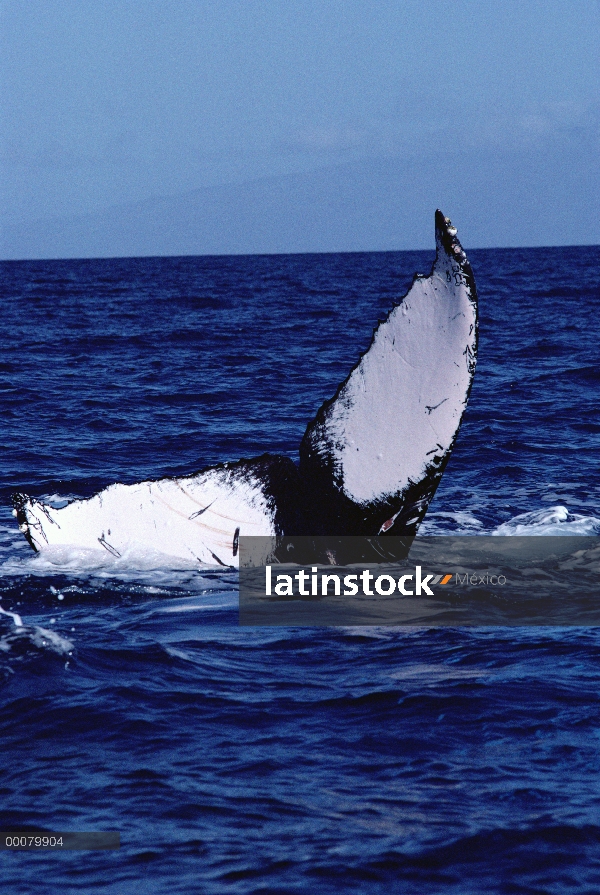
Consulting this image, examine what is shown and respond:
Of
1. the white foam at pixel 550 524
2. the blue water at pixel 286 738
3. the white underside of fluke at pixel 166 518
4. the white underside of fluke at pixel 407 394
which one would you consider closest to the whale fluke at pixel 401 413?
the white underside of fluke at pixel 407 394

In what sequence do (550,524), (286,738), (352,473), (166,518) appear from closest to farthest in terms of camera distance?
(286,738)
(352,473)
(166,518)
(550,524)

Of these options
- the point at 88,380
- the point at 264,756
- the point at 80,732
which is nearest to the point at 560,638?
the point at 264,756

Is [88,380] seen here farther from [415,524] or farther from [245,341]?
[415,524]

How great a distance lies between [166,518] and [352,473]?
3.58 ft

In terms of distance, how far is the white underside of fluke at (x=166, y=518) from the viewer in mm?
6211

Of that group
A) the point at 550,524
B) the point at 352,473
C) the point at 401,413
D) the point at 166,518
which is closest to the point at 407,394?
the point at 401,413

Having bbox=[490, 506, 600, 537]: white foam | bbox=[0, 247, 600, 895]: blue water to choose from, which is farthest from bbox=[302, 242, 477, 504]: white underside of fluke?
bbox=[490, 506, 600, 537]: white foam

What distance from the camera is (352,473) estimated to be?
613 centimetres

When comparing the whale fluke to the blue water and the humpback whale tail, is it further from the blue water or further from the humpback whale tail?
the blue water

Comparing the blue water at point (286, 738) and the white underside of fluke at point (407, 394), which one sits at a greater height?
the white underside of fluke at point (407, 394)

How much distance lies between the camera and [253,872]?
4.15m

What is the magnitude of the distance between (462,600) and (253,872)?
3.79m

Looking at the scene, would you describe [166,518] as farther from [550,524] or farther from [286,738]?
[550,524]

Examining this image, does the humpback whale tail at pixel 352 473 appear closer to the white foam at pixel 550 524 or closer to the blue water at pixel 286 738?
the blue water at pixel 286 738
